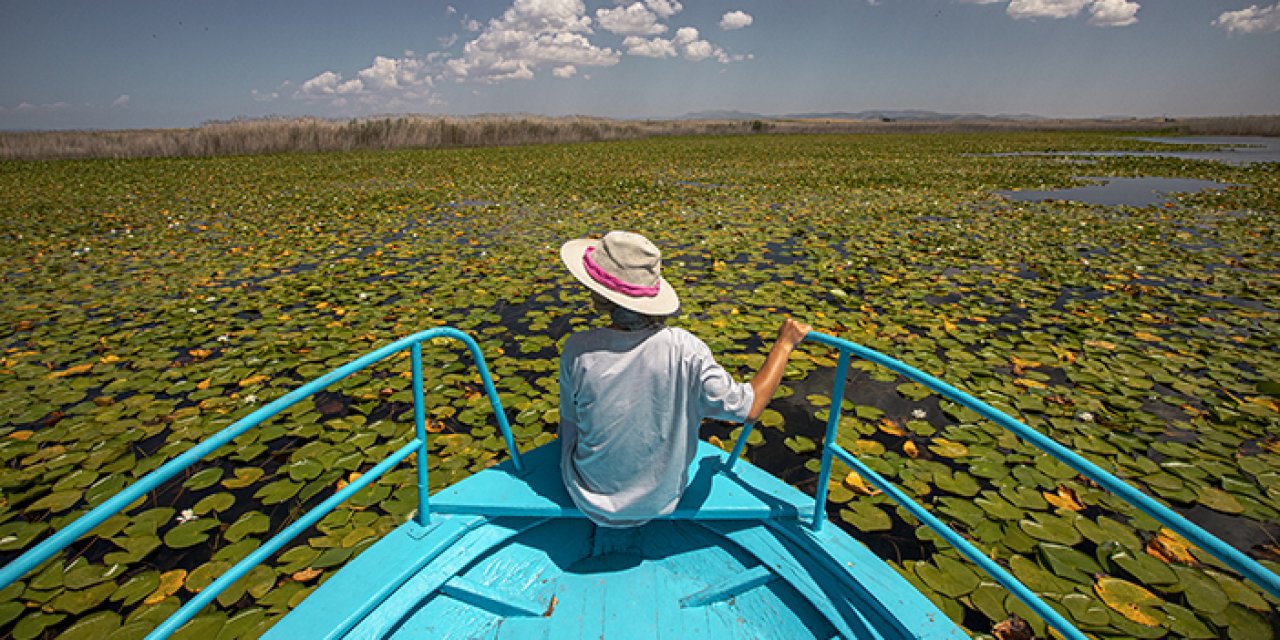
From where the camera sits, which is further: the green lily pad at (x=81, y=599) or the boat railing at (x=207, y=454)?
the green lily pad at (x=81, y=599)

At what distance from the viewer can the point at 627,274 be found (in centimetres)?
131

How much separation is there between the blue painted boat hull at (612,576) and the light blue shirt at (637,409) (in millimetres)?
166

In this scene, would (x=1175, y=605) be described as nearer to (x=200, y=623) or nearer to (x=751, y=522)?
(x=751, y=522)

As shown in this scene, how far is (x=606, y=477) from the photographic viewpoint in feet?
4.89

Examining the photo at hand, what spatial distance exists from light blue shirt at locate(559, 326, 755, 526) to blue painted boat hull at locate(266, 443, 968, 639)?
6.6 inches

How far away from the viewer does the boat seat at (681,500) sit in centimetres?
160

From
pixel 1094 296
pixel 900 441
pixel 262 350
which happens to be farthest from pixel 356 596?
pixel 1094 296

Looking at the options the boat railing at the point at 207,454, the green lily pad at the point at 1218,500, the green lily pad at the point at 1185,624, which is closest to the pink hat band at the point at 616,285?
the boat railing at the point at 207,454

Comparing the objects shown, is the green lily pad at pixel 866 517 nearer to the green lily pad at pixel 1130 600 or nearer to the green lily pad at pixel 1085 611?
the green lily pad at pixel 1085 611

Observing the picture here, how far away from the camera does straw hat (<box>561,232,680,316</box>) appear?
131 centimetres

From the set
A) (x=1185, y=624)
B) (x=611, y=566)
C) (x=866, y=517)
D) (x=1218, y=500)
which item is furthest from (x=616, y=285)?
(x=1218, y=500)

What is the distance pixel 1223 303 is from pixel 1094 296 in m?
0.92

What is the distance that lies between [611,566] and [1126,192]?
14.0 meters

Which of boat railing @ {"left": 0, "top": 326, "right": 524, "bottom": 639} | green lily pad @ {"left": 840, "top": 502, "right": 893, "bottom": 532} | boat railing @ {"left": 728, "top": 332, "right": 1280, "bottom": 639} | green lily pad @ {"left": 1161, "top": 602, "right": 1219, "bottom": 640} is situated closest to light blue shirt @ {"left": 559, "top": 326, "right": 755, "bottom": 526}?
boat railing @ {"left": 728, "top": 332, "right": 1280, "bottom": 639}
